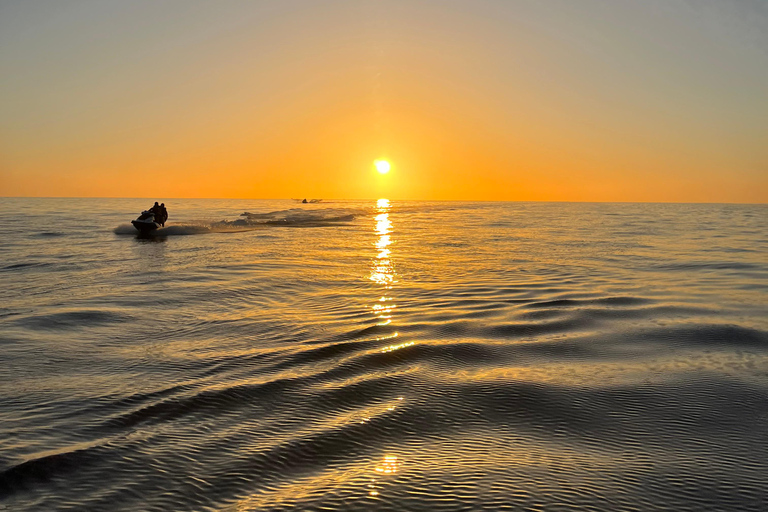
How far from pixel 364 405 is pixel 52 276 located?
1498 cm

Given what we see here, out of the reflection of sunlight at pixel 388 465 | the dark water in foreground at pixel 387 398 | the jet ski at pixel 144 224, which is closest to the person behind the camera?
the dark water in foreground at pixel 387 398

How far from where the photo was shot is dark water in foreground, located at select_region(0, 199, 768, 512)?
4031mm

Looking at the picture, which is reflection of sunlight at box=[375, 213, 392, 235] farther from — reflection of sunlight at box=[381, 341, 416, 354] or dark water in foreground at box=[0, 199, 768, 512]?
reflection of sunlight at box=[381, 341, 416, 354]

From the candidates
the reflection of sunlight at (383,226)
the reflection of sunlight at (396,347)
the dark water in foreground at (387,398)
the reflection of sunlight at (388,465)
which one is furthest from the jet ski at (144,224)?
the reflection of sunlight at (388,465)

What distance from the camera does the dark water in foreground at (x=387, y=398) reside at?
13.2 ft

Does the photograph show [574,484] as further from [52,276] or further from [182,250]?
[182,250]

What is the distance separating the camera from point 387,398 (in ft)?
19.5

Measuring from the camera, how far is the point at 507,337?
344 inches

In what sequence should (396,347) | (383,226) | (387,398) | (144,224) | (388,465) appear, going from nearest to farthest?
(388,465), (387,398), (396,347), (144,224), (383,226)

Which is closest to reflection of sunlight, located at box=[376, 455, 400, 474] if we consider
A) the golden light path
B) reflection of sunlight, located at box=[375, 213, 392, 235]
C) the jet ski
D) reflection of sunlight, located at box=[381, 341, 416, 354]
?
the golden light path

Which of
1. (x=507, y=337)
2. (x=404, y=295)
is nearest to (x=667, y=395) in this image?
(x=507, y=337)

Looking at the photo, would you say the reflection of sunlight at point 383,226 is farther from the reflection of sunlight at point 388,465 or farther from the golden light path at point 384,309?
the reflection of sunlight at point 388,465

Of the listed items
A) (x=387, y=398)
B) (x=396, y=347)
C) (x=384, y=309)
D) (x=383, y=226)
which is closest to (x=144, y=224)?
(x=383, y=226)

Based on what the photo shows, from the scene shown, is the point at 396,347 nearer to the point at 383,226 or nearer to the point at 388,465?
the point at 388,465
